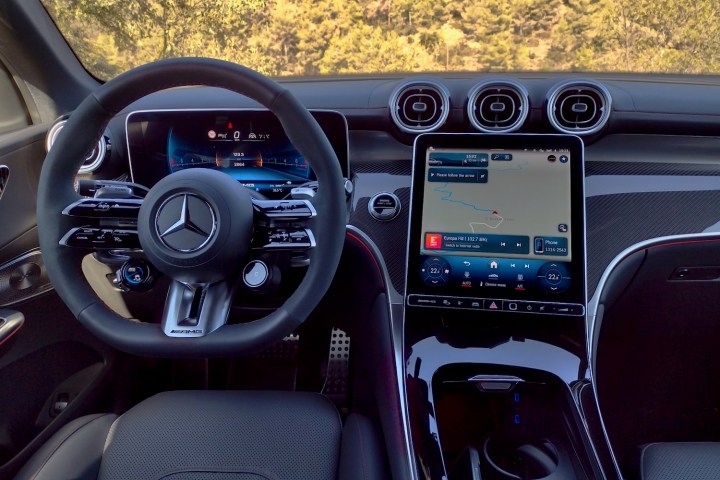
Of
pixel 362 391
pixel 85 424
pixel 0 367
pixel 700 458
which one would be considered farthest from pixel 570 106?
pixel 0 367

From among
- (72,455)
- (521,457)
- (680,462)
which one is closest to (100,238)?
(72,455)

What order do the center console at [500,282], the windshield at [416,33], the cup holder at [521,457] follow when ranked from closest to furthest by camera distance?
the cup holder at [521,457]
the center console at [500,282]
the windshield at [416,33]

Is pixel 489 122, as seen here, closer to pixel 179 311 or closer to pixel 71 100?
pixel 179 311

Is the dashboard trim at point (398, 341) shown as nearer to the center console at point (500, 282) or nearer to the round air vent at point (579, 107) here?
the center console at point (500, 282)

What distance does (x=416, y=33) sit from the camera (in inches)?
88.4

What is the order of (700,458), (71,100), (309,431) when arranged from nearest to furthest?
(700,458) → (309,431) → (71,100)

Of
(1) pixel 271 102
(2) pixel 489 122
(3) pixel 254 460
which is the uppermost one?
(2) pixel 489 122

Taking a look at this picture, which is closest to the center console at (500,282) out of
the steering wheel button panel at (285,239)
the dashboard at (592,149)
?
the dashboard at (592,149)

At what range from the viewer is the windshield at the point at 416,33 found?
214cm

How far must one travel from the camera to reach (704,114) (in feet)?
5.88

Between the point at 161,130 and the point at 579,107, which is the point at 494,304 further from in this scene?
the point at 161,130

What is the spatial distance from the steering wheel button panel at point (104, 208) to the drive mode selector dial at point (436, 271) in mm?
773

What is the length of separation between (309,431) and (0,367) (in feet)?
2.82

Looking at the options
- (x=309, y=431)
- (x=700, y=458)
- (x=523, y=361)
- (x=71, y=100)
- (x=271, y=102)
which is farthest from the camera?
(x=71, y=100)
